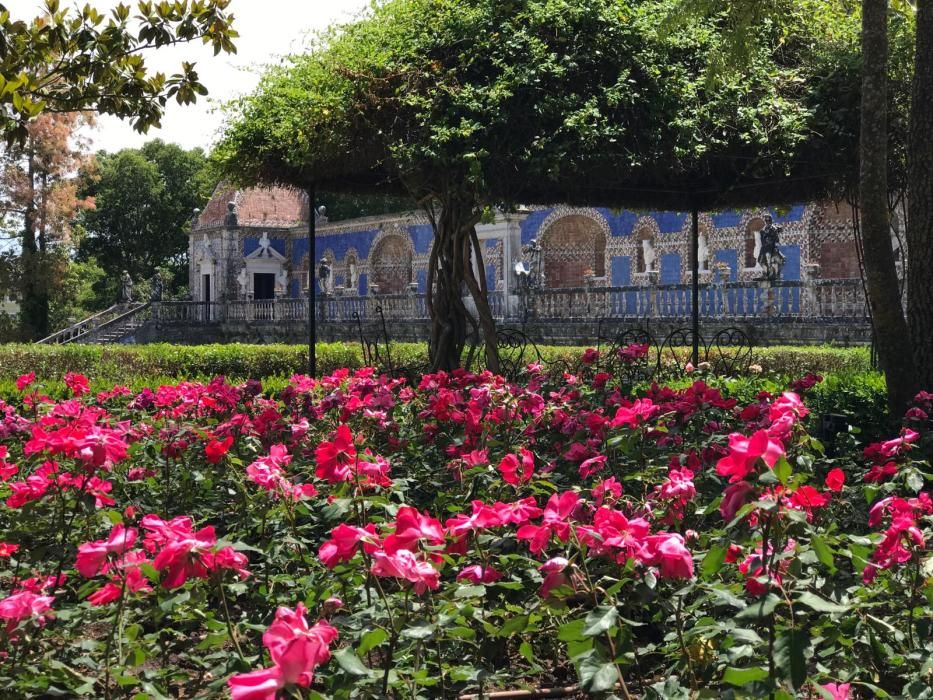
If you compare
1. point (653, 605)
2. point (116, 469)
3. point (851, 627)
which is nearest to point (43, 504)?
point (116, 469)

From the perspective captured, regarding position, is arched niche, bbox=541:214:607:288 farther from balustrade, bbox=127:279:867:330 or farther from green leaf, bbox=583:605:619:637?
green leaf, bbox=583:605:619:637

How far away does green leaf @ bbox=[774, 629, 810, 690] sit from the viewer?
5.49ft

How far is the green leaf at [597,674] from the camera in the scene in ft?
5.77

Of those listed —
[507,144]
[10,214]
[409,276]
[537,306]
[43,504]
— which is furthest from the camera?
[409,276]

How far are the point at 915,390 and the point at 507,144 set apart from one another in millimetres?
3315

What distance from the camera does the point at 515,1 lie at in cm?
784

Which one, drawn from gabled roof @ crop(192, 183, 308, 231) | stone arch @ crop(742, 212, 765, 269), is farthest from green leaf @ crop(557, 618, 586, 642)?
gabled roof @ crop(192, 183, 308, 231)

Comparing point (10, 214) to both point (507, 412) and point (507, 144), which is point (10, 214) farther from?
point (507, 412)

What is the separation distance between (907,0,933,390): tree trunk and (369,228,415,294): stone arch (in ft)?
104

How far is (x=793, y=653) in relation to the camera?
1.70 metres

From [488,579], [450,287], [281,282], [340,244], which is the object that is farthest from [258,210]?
[488,579]

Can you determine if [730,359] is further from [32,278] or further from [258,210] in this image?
[258,210]

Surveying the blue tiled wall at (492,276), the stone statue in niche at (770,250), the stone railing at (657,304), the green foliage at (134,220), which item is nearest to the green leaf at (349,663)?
the stone railing at (657,304)

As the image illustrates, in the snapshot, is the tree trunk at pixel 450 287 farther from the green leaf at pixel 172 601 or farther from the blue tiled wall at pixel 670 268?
the blue tiled wall at pixel 670 268
